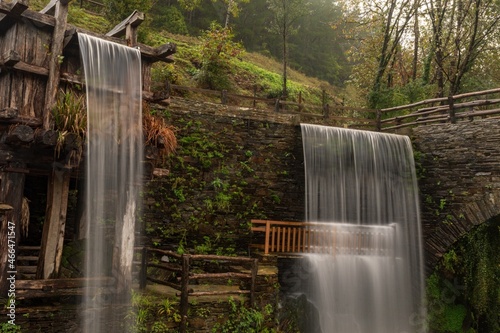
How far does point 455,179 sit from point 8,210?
11611 mm

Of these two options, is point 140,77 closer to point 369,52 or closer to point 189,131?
point 189,131

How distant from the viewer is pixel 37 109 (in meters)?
7.13

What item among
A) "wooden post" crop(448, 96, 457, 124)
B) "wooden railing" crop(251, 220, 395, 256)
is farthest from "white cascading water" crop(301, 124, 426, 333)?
"wooden post" crop(448, 96, 457, 124)

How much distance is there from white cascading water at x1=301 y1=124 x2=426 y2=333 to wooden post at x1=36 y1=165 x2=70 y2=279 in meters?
6.31

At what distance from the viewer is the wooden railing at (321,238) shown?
11.4m

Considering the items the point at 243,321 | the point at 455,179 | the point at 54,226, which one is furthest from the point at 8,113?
the point at 455,179

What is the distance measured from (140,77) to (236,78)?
1370 cm

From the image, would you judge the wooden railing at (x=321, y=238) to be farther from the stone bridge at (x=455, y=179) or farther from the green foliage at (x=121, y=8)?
the green foliage at (x=121, y=8)

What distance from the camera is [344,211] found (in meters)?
12.9

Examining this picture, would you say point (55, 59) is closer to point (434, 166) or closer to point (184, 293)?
point (184, 293)

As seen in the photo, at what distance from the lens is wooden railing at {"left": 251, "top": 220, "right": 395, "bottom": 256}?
11.4 m

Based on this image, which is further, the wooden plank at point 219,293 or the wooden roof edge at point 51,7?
the wooden plank at point 219,293

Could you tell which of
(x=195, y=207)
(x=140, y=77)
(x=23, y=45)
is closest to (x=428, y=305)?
(x=195, y=207)

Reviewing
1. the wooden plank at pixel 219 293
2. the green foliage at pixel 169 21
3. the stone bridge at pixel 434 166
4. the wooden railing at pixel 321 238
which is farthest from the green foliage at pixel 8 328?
the green foliage at pixel 169 21
